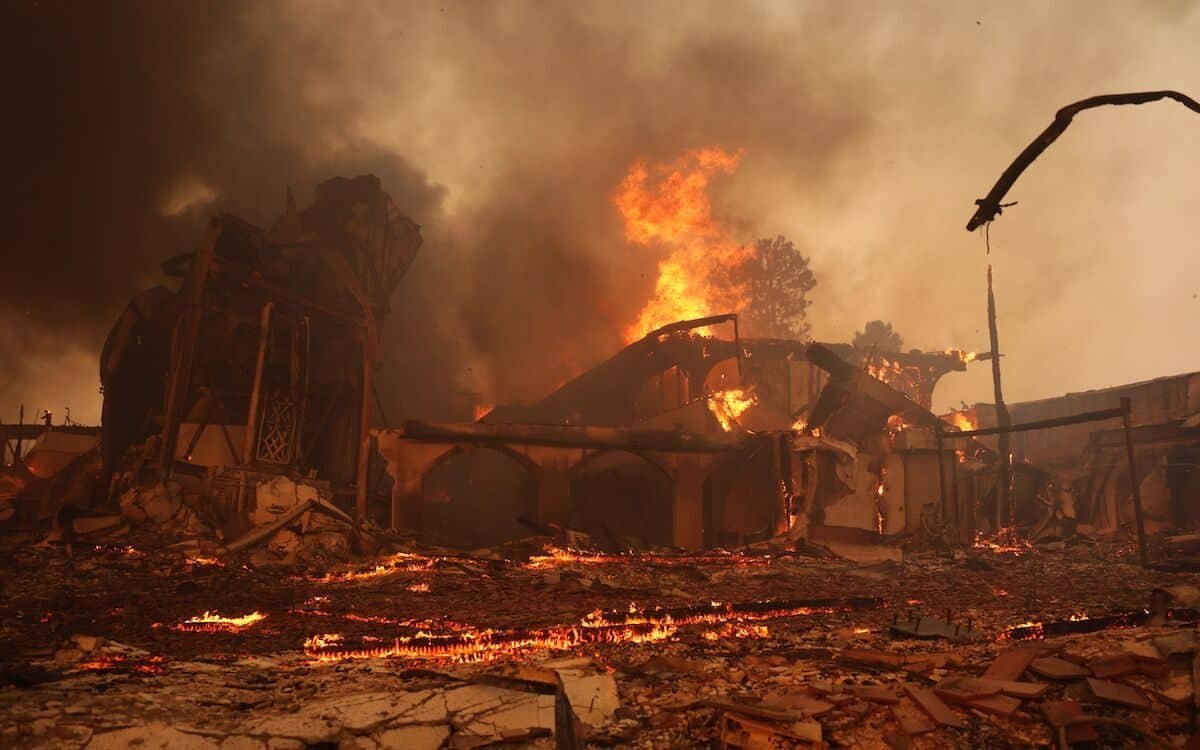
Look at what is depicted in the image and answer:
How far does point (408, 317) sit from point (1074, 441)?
34.0 metres

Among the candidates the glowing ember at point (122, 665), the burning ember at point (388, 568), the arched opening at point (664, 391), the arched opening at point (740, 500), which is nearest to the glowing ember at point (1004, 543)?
the arched opening at point (740, 500)

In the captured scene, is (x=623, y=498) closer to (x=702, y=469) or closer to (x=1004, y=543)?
(x=702, y=469)

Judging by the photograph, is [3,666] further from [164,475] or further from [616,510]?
[616,510]

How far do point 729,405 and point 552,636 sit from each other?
69.0 feet

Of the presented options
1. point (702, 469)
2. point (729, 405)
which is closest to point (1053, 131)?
point (702, 469)

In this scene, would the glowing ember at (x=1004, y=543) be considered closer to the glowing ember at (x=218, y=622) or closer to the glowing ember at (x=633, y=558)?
the glowing ember at (x=633, y=558)

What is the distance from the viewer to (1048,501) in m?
24.8

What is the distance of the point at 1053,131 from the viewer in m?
4.82

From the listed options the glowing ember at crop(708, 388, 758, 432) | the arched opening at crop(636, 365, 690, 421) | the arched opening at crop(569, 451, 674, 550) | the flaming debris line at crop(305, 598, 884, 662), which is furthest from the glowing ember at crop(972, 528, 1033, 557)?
the flaming debris line at crop(305, 598, 884, 662)

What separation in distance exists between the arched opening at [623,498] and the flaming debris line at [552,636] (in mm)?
14890

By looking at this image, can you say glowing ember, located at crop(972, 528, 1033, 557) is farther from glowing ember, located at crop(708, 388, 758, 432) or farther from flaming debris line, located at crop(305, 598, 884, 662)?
flaming debris line, located at crop(305, 598, 884, 662)

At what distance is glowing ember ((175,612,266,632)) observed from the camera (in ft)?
29.0

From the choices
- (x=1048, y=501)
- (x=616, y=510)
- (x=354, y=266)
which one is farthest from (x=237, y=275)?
(x=1048, y=501)

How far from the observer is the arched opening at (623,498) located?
25.3 m
